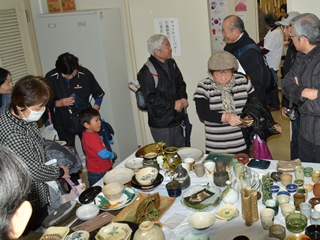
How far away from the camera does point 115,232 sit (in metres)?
2.15

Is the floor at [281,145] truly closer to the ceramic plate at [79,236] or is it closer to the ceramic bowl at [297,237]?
the ceramic bowl at [297,237]

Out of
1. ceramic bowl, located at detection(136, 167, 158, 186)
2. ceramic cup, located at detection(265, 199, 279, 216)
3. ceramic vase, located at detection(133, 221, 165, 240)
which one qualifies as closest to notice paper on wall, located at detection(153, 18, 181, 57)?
ceramic bowl, located at detection(136, 167, 158, 186)

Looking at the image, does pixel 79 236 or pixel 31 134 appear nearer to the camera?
pixel 79 236

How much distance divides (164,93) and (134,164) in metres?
0.99

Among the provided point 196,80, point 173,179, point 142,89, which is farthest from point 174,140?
point 173,179

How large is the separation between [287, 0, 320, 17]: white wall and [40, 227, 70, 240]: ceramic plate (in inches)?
113

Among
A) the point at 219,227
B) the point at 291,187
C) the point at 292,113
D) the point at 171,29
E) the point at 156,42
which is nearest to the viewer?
the point at 219,227

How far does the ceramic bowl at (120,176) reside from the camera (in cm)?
279

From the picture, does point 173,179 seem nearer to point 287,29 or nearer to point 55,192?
point 55,192

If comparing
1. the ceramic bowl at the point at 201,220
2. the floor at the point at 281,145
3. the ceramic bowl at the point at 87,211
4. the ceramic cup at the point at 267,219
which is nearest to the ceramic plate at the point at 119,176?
the ceramic bowl at the point at 87,211

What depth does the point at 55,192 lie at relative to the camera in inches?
111

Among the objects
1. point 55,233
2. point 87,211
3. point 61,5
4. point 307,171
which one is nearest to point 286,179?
point 307,171

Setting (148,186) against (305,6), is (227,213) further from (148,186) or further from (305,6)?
(305,6)

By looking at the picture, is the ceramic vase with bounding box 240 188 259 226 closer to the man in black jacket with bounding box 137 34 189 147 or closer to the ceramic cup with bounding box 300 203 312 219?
the ceramic cup with bounding box 300 203 312 219
